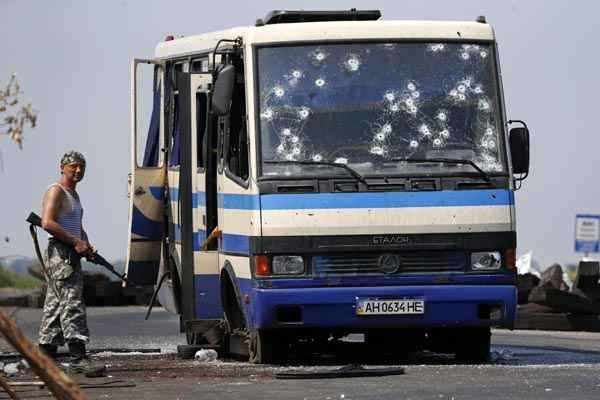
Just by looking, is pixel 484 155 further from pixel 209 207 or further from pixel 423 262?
pixel 209 207

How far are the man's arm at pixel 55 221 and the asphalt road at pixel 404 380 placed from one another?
1.05 metres

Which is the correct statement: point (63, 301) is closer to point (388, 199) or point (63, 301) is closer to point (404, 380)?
point (388, 199)

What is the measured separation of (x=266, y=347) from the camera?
16.2 metres

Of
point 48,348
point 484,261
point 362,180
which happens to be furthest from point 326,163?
point 48,348

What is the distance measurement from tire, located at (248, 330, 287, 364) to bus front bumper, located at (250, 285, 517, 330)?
376 mm

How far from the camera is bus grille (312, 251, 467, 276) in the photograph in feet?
51.3

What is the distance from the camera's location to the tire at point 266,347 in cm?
1616

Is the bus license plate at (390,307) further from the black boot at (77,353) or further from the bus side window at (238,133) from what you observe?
the black boot at (77,353)

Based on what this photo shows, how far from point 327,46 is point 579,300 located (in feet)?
28.3

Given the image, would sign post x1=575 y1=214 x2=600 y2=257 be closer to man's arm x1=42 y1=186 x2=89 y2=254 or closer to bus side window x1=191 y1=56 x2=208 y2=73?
bus side window x1=191 y1=56 x2=208 y2=73

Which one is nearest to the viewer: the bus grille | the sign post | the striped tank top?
the bus grille

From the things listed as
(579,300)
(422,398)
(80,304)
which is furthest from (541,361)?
(579,300)

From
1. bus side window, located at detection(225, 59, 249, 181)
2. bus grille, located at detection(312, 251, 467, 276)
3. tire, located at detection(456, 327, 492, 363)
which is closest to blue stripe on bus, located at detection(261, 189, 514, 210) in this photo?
bus grille, located at detection(312, 251, 467, 276)

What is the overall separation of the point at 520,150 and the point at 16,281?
28803mm
